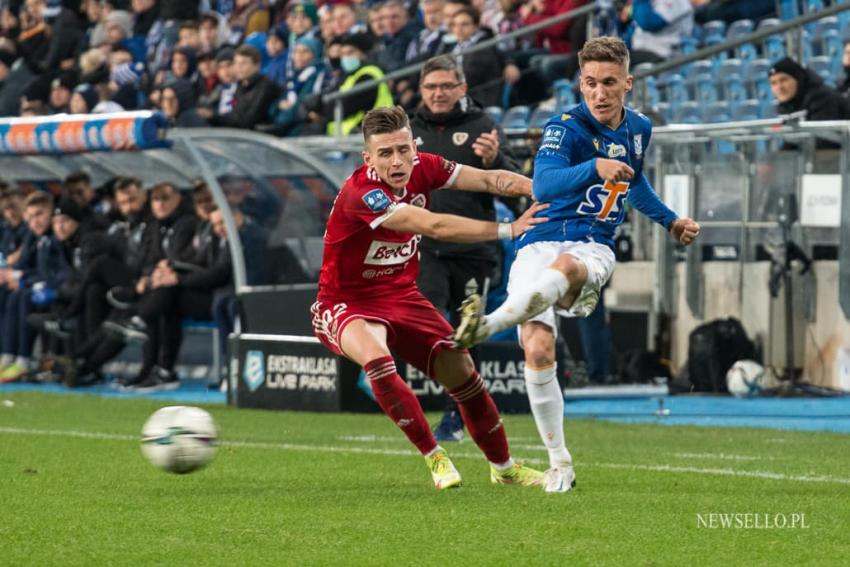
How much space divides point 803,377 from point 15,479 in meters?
7.90

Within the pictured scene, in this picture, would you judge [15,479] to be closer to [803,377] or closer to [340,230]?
[340,230]

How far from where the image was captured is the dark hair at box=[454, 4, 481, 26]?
685 inches

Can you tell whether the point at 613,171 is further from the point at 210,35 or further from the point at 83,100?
the point at 210,35

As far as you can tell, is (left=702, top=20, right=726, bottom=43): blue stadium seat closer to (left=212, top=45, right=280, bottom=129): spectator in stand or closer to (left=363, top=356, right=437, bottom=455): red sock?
(left=212, top=45, right=280, bottom=129): spectator in stand

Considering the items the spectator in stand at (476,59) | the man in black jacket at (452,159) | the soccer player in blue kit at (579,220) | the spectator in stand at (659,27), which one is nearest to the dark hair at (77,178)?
the spectator in stand at (476,59)

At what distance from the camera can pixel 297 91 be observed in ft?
63.3

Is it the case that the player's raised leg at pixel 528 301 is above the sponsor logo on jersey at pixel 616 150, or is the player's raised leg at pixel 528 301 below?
below

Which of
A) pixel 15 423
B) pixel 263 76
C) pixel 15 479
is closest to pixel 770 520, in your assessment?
pixel 15 479

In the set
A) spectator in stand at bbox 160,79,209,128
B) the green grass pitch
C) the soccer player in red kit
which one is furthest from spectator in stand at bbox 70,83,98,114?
the soccer player in red kit

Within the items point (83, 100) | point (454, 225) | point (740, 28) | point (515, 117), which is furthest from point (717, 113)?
point (83, 100)

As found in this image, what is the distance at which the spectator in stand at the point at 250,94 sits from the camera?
19.1m

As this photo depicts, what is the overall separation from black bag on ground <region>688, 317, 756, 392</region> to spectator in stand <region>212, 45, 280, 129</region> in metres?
6.80

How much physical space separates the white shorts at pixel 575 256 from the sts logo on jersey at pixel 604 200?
5.6 inches

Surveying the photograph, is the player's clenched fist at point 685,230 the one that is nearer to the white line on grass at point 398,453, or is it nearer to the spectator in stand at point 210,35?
the white line on grass at point 398,453
